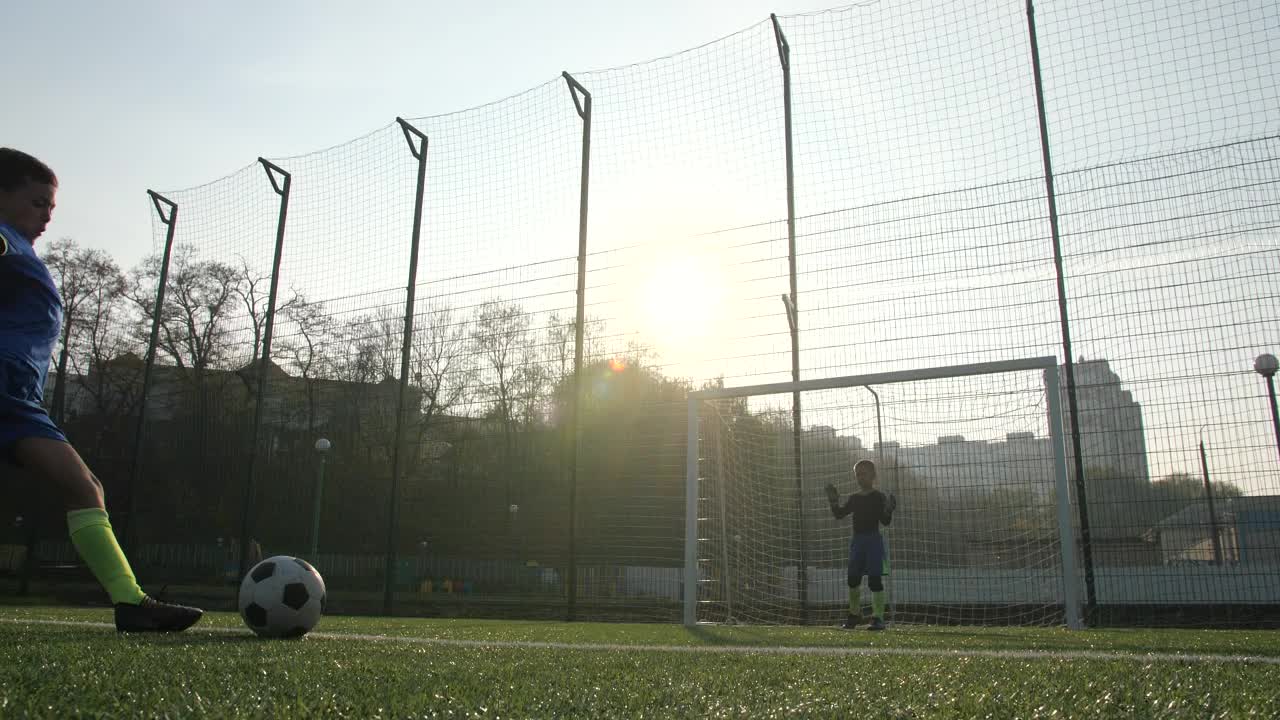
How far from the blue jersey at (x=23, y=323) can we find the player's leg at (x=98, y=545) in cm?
20

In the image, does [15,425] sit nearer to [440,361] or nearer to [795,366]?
[795,366]

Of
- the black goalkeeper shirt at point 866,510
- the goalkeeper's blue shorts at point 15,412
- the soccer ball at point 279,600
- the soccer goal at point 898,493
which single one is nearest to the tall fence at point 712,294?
the soccer goal at point 898,493

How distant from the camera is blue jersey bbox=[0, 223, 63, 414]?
299 centimetres

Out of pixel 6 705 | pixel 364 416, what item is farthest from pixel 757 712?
pixel 364 416

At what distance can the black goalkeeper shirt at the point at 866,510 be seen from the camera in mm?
7418

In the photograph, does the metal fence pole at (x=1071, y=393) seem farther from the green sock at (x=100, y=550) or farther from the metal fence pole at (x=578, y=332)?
the green sock at (x=100, y=550)

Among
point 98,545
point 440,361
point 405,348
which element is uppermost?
point 405,348

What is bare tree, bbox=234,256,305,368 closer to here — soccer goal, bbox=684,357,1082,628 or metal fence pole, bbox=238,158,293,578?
metal fence pole, bbox=238,158,293,578

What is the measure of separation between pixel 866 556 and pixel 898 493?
124cm

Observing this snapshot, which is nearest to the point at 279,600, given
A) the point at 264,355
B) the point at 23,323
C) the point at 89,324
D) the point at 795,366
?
the point at 23,323

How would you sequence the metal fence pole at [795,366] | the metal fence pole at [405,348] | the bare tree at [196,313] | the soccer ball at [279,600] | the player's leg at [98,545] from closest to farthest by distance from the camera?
1. the player's leg at [98,545]
2. the soccer ball at [279,600]
3. the metal fence pole at [795,366]
4. the metal fence pole at [405,348]
5. the bare tree at [196,313]

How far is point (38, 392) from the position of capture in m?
3.17

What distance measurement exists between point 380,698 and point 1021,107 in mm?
8299

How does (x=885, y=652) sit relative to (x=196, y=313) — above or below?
below
